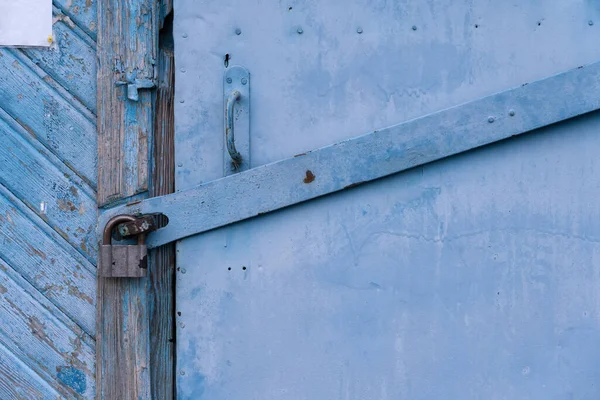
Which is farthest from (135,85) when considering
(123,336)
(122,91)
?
(123,336)

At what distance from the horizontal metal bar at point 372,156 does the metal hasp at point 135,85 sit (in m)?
0.23

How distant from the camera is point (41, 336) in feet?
4.57

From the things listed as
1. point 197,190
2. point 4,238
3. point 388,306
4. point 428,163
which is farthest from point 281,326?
point 4,238

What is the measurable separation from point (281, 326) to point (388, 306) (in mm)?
235

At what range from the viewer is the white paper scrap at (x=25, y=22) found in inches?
53.5

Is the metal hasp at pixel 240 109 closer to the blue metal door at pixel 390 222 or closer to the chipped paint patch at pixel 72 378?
the blue metal door at pixel 390 222

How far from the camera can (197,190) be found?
1362mm

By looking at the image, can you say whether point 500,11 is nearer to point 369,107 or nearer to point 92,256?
point 369,107

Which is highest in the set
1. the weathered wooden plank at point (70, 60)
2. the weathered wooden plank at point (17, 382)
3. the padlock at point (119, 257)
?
the weathered wooden plank at point (70, 60)

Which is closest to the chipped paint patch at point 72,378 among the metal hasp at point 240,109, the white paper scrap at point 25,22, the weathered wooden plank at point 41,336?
the weathered wooden plank at point 41,336

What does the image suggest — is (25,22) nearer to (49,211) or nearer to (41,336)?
(49,211)

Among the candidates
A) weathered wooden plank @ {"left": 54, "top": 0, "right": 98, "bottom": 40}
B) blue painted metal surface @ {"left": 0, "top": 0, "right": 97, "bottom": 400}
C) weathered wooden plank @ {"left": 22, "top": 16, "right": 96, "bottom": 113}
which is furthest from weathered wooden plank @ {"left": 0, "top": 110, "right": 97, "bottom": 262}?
weathered wooden plank @ {"left": 54, "top": 0, "right": 98, "bottom": 40}

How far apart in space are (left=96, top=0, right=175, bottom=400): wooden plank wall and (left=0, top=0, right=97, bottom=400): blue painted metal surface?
3 cm

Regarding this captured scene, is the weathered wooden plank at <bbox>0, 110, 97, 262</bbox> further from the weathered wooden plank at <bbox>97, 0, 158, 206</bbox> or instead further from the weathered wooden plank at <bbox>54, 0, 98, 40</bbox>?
the weathered wooden plank at <bbox>54, 0, 98, 40</bbox>
